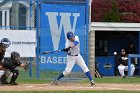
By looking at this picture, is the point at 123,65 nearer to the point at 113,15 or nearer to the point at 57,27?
the point at 57,27

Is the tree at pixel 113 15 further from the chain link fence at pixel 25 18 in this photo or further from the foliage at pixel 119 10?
the chain link fence at pixel 25 18

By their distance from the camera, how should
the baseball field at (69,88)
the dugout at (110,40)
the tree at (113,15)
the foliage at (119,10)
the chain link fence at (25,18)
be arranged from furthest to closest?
1. the foliage at (119,10)
2. the tree at (113,15)
3. the dugout at (110,40)
4. the chain link fence at (25,18)
5. the baseball field at (69,88)

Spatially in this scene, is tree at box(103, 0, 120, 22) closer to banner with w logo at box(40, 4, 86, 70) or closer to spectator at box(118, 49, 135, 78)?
spectator at box(118, 49, 135, 78)

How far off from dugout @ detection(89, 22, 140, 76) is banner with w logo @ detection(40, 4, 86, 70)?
2.23 metres

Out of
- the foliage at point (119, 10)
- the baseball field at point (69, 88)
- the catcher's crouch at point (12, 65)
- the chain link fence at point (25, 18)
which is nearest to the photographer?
the baseball field at point (69, 88)

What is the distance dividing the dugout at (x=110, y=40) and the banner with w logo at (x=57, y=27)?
7.32 feet

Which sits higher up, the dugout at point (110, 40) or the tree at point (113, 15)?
the tree at point (113, 15)

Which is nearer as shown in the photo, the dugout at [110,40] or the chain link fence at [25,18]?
the chain link fence at [25,18]

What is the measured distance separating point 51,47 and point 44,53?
2.90 ft

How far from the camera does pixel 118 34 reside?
27203mm

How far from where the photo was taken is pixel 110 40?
27.5m

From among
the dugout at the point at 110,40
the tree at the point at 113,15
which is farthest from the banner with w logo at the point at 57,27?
the tree at the point at 113,15

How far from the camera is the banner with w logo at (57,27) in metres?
19.3

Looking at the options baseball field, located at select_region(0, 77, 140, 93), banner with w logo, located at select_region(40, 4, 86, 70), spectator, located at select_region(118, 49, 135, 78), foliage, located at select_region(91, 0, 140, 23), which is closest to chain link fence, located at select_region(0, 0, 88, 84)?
banner with w logo, located at select_region(40, 4, 86, 70)
